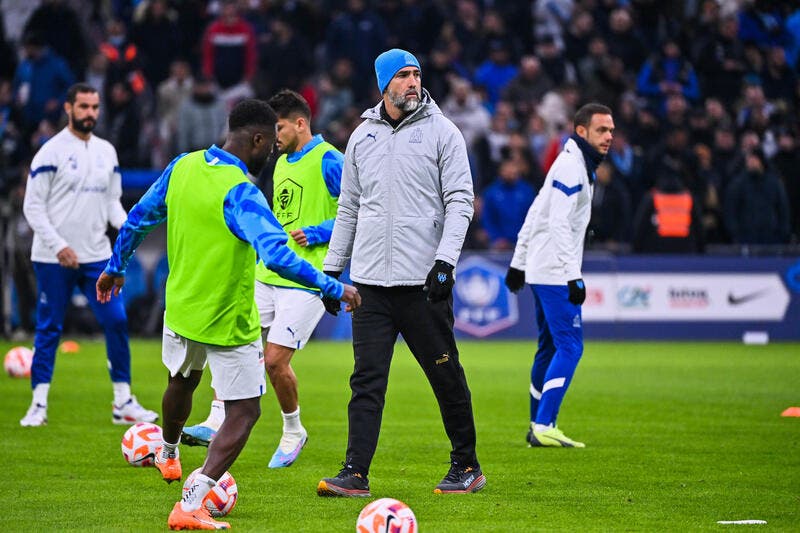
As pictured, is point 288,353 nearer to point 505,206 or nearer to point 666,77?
point 505,206

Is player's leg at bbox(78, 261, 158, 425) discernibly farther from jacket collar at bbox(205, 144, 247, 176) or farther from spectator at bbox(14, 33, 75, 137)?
spectator at bbox(14, 33, 75, 137)

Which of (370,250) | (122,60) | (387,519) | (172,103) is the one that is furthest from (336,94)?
(387,519)

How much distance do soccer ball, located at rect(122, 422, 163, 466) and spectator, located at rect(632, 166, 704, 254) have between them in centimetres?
1404

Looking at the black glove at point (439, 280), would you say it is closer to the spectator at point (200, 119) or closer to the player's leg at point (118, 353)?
the player's leg at point (118, 353)

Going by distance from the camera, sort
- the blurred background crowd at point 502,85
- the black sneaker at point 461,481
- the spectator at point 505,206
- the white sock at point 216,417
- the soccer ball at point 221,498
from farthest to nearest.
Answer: the blurred background crowd at point 502,85 → the spectator at point 505,206 → the white sock at point 216,417 → the black sneaker at point 461,481 → the soccer ball at point 221,498

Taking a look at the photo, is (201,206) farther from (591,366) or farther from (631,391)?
(591,366)

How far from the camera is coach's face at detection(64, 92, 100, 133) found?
12.2 metres

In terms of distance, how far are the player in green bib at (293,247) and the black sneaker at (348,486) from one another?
4.98 ft

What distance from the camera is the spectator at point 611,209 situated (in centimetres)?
2250

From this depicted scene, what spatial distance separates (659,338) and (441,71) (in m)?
6.28

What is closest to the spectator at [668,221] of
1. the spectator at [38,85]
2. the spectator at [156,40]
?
the spectator at [156,40]

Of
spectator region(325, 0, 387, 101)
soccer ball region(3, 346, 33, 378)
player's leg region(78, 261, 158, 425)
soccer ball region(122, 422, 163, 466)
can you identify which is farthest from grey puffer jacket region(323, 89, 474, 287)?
spectator region(325, 0, 387, 101)

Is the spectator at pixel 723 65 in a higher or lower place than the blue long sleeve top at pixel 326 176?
higher

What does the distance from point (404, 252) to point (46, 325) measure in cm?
496
